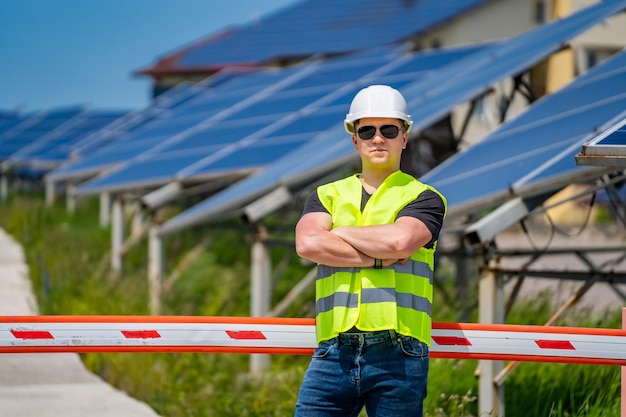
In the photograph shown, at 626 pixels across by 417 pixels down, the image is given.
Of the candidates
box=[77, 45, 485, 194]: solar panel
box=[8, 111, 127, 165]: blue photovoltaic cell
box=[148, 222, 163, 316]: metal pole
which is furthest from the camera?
box=[8, 111, 127, 165]: blue photovoltaic cell

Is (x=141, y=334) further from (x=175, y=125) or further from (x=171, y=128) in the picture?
(x=175, y=125)

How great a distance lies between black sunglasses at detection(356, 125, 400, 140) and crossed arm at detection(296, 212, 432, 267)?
36 cm

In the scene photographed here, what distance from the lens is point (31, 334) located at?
17.7ft

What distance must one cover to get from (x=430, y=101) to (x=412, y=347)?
784 centimetres

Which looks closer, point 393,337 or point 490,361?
point 393,337

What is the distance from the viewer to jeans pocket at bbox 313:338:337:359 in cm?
479

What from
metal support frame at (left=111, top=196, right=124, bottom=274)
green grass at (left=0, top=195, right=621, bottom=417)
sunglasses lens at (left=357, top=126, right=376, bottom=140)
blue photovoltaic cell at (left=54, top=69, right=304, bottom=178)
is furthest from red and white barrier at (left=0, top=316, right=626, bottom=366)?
blue photovoltaic cell at (left=54, top=69, right=304, bottom=178)

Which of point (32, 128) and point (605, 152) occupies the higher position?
point (32, 128)

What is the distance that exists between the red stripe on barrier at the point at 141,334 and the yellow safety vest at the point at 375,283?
884mm

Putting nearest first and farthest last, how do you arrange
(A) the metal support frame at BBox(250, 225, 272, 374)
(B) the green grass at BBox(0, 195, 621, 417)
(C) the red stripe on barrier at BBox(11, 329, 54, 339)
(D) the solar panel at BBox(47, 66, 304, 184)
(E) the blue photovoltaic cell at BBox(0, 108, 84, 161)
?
(C) the red stripe on barrier at BBox(11, 329, 54, 339)
(B) the green grass at BBox(0, 195, 621, 417)
(A) the metal support frame at BBox(250, 225, 272, 374)
(D) the solar panel at BBox(47, 66, 304, 184)
(E) the blue photovoltaic cell at BBox(0, 108, 84, 161)

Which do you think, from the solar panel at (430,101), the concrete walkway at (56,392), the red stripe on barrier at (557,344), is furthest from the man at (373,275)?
the solar panel at (430,101)

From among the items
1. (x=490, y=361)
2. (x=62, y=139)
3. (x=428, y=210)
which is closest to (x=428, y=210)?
(x=428, y=210)

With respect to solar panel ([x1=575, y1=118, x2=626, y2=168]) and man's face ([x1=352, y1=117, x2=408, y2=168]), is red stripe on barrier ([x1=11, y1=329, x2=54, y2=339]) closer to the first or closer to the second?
man's face ([x1=352, y1=117, x2=408, y2=168])

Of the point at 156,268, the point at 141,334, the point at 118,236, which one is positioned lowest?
the point at 141,334
